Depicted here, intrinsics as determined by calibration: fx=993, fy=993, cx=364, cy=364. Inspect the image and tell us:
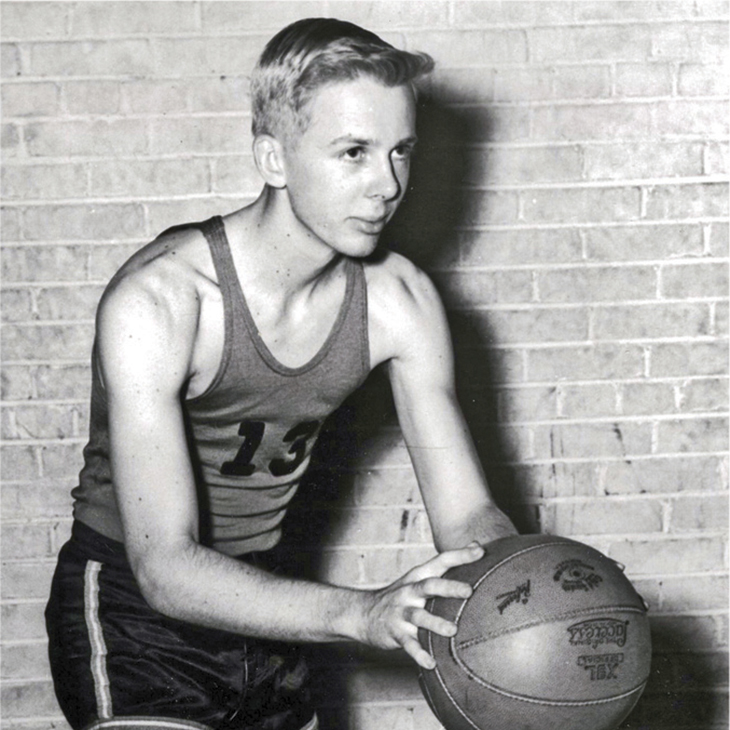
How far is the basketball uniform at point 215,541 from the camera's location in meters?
1.95

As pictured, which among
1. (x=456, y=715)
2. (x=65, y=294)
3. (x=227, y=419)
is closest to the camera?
(x=456, y=715)

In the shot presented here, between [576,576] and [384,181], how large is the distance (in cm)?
78

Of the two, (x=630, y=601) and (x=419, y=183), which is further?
(x=419, y=183)

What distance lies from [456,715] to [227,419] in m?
0.74

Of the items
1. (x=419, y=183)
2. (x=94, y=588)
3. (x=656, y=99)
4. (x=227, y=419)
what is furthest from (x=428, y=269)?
(x=94, y=588)

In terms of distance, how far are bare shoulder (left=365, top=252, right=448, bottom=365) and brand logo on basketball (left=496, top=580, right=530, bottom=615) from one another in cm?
65

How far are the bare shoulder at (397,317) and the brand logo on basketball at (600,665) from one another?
2.51 ft

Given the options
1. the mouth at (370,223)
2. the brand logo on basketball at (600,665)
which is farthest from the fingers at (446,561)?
the mouth at (370,223)

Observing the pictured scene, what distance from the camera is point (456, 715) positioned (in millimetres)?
1641

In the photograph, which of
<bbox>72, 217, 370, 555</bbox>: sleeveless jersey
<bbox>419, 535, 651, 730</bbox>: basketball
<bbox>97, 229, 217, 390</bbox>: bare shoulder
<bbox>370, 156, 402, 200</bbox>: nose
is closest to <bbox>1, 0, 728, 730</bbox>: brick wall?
<bbox>72, 217, 370, 555</bbox>: sleeveless jersey

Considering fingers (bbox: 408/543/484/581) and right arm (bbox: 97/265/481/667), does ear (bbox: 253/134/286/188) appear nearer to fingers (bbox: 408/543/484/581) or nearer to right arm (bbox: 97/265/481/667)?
right arm (bbox: 97/265/481/667)

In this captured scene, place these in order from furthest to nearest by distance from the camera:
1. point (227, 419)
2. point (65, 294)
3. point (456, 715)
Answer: point (65, 294) < point (227, 419) < point (456, 715)

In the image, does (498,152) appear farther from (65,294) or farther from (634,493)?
(65,294)

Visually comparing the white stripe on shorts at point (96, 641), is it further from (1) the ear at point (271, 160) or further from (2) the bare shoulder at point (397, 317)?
(1) the ear at point (271, 160)
